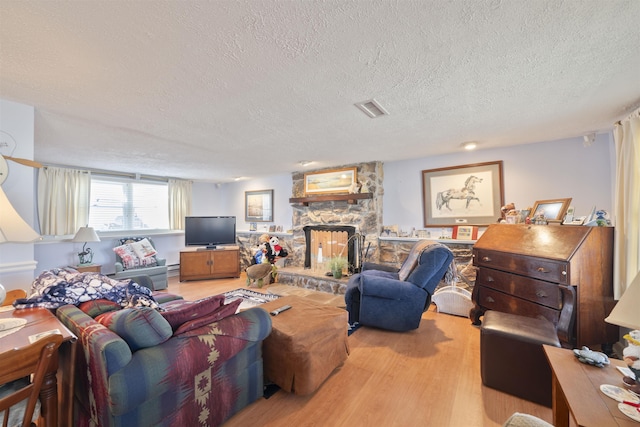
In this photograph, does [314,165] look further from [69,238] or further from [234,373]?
[69,238]

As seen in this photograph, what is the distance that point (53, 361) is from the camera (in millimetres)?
1068

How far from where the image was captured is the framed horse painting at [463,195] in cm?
356

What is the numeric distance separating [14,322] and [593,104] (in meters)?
4.08

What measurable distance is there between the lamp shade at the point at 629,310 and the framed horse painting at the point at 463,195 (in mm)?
2934

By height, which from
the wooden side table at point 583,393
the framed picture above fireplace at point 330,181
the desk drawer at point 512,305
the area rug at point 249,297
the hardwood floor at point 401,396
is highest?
the framed picture above fireplace at point 330,181

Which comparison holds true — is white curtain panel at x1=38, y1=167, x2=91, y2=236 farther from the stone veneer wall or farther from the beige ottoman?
the beige ottoman

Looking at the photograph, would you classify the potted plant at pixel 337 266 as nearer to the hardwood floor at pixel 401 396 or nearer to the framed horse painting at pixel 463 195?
the framed horse painting at pixel 463 195

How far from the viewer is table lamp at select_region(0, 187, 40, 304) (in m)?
1.47

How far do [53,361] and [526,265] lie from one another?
3282mm

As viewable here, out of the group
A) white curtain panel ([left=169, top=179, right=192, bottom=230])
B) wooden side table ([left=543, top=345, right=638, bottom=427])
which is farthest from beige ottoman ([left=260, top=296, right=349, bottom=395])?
white curtain panel ([left=169, top=179, right=192, bottom=230])

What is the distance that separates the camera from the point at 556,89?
1838 millimetres

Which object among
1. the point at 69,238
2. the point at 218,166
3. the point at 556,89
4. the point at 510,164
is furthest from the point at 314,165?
the point at 69,238

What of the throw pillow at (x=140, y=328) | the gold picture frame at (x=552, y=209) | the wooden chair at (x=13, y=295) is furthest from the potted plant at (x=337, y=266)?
the wooden chair at (x=13, y=295)

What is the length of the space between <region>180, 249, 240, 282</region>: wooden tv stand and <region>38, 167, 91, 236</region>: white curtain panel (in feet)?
5.87
